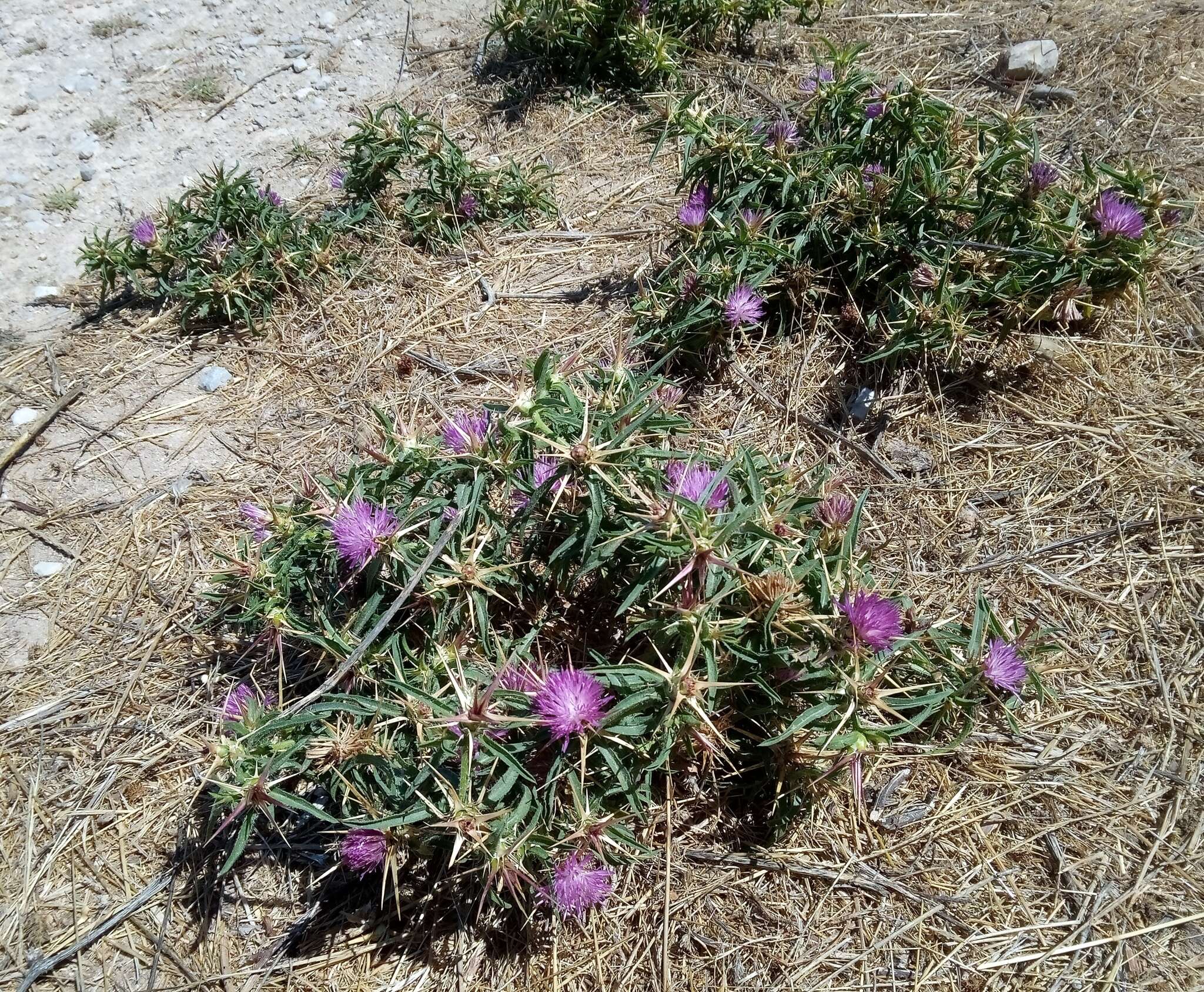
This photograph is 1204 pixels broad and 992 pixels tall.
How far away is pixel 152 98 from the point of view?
4289 millimetres

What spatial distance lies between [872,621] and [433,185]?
8.49 feet

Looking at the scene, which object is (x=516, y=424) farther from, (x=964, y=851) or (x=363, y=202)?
(x=363, y=202)

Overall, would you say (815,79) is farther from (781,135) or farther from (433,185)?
(433,185)

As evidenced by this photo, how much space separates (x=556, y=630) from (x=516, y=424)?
0.56 metres

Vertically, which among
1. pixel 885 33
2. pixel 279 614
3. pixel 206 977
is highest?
pixel 885 33

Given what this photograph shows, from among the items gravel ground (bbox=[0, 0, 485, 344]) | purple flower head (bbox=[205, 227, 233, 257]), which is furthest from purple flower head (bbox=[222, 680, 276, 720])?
gravel ground (bbox=[0, 0, 485, 344])

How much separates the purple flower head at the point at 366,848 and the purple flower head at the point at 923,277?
2157mm

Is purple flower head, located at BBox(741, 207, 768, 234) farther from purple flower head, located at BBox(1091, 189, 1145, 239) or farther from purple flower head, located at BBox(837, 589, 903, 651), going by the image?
purple flower head, located at BBox(837, 589, 903, 651)

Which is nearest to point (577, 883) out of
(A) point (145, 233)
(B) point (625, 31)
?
(A) point (145, 233)

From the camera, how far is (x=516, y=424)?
5.93ft

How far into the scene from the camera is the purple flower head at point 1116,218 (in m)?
2.29

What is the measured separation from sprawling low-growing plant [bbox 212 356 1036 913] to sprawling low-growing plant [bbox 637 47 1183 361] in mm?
812

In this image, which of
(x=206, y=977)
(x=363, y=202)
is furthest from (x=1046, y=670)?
(x=363, y=202)

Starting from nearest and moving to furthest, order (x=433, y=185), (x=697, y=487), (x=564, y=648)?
(x=697, y=487), (x=564, y=648), (x=433, y=185)
